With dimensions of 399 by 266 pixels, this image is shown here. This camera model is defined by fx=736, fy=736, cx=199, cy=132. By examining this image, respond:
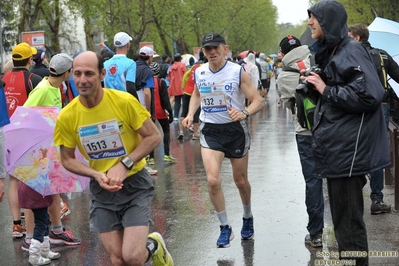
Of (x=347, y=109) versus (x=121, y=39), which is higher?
(x=121, y=39)

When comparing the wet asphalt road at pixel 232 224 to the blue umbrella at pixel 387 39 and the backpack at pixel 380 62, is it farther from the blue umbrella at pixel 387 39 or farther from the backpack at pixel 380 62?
the blue umbrella at pixel 387 39

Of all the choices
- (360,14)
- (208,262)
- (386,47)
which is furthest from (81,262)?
(360,14)

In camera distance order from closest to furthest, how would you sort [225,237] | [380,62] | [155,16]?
[225,237], [380,62], [155,16]

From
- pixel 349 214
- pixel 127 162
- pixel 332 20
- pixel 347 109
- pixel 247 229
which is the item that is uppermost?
pixel 332 20

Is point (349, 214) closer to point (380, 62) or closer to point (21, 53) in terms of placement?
point (380, 62)

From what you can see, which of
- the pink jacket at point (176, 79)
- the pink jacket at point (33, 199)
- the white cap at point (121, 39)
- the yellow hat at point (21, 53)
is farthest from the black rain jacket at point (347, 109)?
the pink jacket at point (176, 79)

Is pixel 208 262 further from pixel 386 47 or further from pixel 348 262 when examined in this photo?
pixel 386 47

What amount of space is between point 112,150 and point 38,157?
1.91 meters

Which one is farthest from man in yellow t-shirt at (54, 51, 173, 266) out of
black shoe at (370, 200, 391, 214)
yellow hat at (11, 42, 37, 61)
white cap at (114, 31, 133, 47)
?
white cap at (114, 31, 133, 47)

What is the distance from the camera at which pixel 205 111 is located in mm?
7594

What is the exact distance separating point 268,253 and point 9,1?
89.9 ft

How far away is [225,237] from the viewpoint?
7.30m

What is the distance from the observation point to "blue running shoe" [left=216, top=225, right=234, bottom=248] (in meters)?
7.26

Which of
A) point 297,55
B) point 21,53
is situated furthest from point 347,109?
point 21,53
